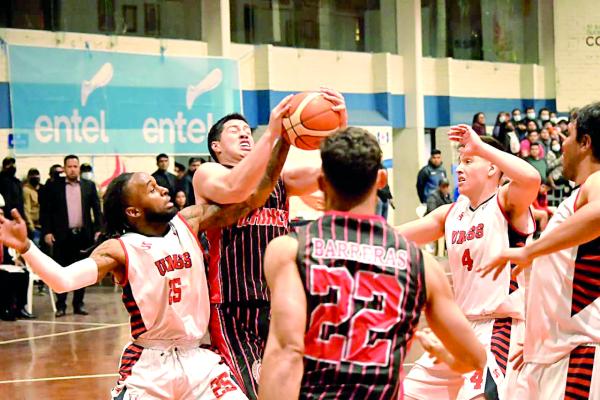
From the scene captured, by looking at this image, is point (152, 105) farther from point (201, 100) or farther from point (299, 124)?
point (299, 124)

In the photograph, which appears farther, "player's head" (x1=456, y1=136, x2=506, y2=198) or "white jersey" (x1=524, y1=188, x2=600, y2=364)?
"player's head" (x1=456, y1=136, x2=506, y2=198)

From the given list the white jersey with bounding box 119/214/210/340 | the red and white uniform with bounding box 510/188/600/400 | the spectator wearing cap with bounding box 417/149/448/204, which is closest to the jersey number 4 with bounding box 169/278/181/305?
the white jersey with bounding box 119/214/210/340

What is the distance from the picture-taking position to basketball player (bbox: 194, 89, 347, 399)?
5117 millimetres

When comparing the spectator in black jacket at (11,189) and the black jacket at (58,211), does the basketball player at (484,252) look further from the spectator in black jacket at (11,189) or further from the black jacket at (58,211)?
the spectator in black jacket at (11,189)

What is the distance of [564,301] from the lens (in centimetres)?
455

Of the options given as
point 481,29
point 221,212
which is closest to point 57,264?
point 221,212

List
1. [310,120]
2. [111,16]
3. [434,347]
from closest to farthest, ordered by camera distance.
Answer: [434,347] → [310,120] → [111,16]

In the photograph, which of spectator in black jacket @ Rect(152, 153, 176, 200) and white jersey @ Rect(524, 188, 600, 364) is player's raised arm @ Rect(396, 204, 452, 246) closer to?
white jersey @ Rect(524, 188, 600, 364)

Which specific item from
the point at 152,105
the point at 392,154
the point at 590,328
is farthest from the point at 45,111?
the point at 590,328

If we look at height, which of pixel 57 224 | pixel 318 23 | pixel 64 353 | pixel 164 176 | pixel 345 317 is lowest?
pixel 64 353

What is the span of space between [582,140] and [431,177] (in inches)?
609

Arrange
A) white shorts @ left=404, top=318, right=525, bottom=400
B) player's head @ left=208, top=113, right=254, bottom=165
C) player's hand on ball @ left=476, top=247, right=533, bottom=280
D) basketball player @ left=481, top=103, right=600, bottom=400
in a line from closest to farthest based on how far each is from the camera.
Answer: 1. player's hand on ball @ left=476, top=247, right=533, bottom=280
2. basketball player @ left=481, top=103, right=600, bottom=400
3. white shorts @ left=404, top=318, right=525, bottom=400
4. player's head @ left=208, top=113, right=254, bottom=165

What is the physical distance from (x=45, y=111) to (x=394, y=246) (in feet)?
43.0

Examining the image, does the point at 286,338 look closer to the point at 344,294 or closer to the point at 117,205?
the point at 344,294
